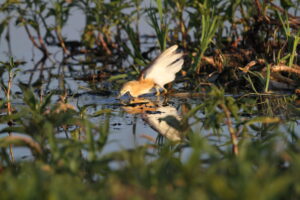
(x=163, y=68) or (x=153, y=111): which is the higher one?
(x=163, y=68)

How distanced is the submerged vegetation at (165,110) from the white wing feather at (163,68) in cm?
18

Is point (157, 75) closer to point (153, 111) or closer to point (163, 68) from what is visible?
point (163, 68)

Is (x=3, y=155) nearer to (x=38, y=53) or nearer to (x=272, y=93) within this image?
(x=272, y=93)

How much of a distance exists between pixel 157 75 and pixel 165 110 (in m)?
0.70

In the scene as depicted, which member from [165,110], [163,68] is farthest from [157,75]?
[165,110]

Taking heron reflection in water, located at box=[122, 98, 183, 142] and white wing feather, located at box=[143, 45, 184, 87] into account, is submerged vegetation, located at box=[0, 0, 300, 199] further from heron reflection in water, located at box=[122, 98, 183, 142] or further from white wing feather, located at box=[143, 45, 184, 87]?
white wing feather, located at box=[143, 45, 184, 87]

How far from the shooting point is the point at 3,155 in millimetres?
3318

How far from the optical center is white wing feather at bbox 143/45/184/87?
5928 mm

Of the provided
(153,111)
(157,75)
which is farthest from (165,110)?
(157,75)

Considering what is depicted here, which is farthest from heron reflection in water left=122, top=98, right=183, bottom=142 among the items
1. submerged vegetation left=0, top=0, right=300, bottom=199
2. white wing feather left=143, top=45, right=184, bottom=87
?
white wing feather left=143, top=45, right=184, bottom=87

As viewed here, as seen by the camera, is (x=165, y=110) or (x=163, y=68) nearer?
(x=165, y=110)

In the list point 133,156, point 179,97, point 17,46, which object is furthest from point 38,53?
point 133,156

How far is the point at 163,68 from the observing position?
19.7 ft

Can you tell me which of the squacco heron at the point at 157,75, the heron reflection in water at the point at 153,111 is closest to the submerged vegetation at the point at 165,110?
the heron reflection in water at the point at 153,111
